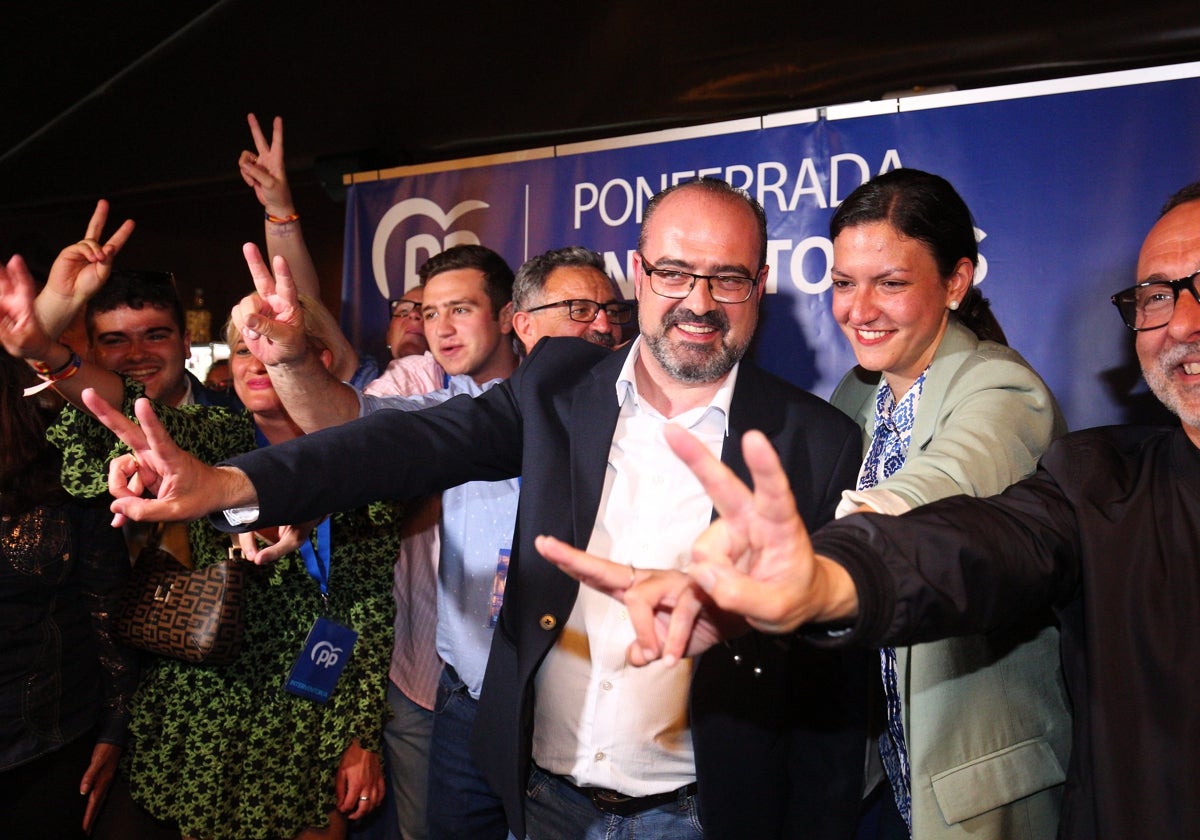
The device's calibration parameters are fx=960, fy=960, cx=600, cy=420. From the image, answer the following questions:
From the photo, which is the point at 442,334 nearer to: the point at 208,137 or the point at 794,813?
the point at 794,813

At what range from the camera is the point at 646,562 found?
1903 mm

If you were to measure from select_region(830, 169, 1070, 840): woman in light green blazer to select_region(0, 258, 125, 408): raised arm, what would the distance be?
1725 millimetres

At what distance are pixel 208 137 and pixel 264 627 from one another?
3214 millimetres

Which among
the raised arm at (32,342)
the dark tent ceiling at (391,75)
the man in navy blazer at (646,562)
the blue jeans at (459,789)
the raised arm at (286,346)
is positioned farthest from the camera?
the dark tent ceiling at (391,75)

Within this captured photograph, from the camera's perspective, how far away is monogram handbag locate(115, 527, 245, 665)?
93.4 inches

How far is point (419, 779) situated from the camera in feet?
9.25

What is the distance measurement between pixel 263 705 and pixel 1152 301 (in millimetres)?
2288

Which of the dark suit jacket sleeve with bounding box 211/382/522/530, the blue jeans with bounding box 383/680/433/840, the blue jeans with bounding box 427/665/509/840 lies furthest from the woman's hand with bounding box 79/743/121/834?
the dark suit jacket sleeve with bounding box 211/382/522/530

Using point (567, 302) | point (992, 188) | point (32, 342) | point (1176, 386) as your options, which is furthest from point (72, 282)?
point (992, 188)

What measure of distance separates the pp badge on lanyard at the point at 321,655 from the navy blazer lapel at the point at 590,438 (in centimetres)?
94

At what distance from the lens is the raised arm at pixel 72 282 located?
92.0 inches

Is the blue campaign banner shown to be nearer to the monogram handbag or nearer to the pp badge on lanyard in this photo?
the pp badge on lanyard

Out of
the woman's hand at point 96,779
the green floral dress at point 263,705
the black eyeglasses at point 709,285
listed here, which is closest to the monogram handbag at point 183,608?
the green floral dress at point 263,705

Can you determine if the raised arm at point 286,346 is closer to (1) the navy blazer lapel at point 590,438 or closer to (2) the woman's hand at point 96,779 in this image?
(1) the navy blazer lapel at point 590,438
